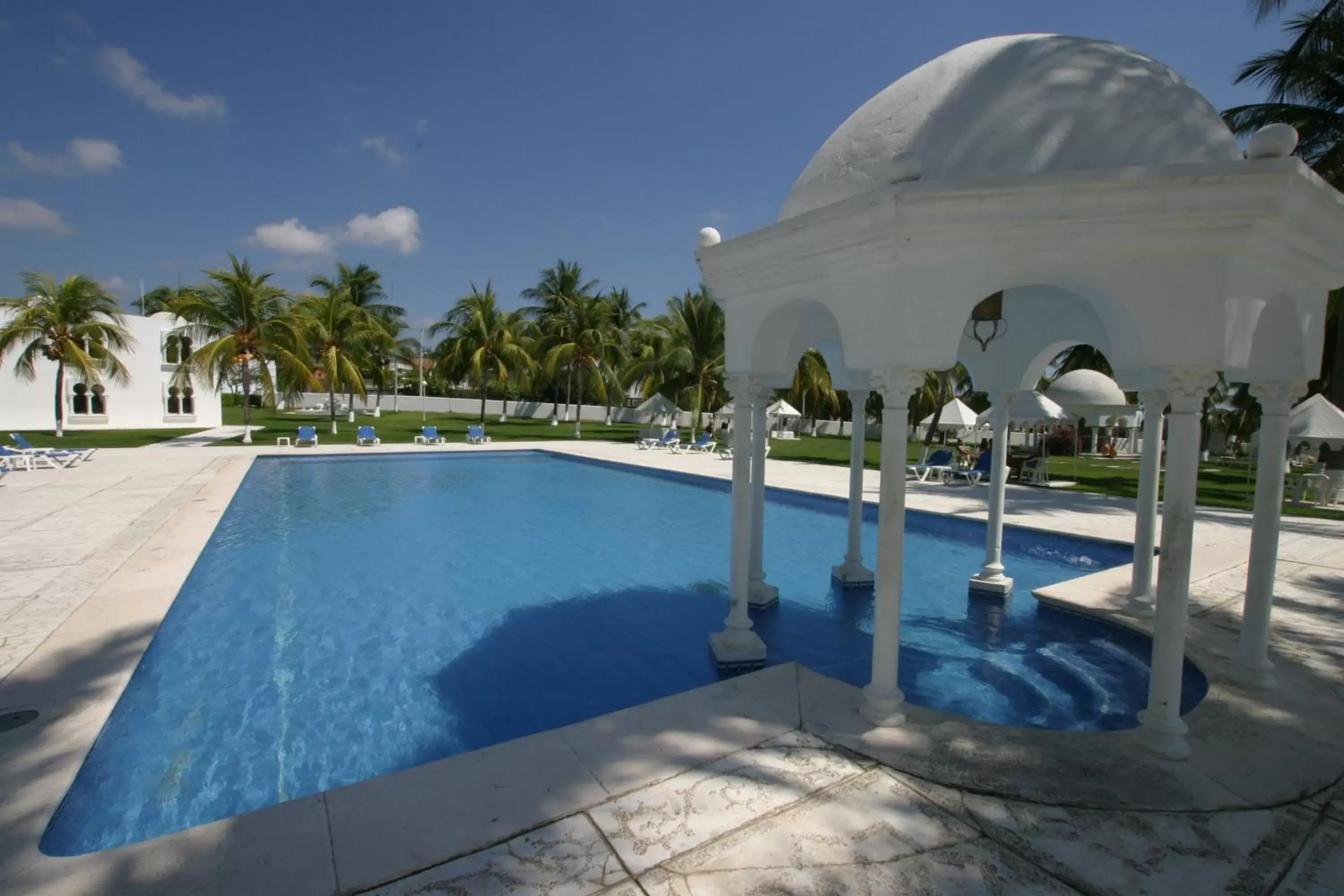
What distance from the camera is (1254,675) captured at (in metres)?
4.59

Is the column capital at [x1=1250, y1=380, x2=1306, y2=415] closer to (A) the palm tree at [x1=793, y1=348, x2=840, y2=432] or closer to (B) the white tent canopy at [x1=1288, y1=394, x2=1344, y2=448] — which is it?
(B) the white tent canopy at [x1=1288, y1=394, x2=1344, y2=448]

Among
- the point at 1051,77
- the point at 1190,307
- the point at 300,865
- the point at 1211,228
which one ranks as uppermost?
the point at 1051,77

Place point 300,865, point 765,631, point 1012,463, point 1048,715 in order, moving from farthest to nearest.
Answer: point 1012,463, point 765,631, point 1048,715, point 300,865

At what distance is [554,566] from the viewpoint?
30.1 feet

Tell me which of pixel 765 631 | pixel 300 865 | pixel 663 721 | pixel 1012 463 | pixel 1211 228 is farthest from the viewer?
pixel 1012 463

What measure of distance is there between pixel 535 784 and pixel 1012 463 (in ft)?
62.7

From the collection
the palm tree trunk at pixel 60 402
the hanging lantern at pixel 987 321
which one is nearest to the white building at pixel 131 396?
the palm tree trunk at pixel 60 402

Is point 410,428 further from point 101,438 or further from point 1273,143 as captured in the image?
point 1273,143

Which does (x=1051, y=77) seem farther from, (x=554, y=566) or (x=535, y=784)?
(x=554, y=566)

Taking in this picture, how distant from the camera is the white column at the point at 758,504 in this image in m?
5.75

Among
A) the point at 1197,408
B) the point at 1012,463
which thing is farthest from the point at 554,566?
the point at 1012,463

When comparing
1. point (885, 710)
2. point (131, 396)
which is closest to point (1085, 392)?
point (885, 710)

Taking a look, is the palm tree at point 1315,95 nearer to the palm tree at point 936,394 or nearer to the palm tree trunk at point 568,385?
the palm tree at point 936,394

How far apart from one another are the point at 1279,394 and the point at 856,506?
12.9ft
